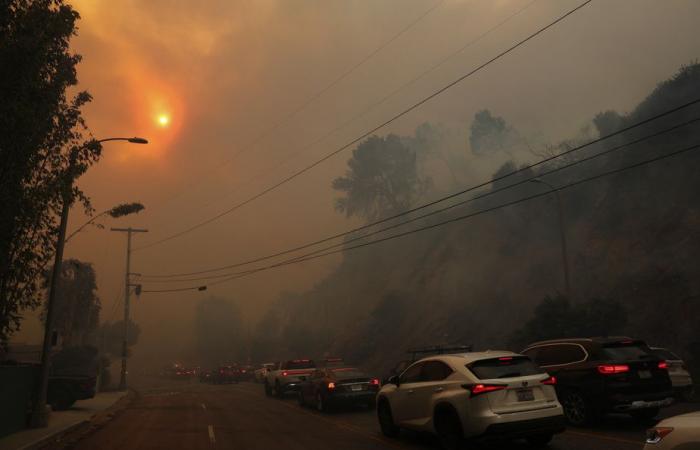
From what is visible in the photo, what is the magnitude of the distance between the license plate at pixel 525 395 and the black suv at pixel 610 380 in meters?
2.67

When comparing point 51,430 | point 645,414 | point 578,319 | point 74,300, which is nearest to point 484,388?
point 645,414

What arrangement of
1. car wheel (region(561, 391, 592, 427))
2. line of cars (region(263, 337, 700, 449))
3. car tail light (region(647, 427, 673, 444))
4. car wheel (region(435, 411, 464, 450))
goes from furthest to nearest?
car wheel (region(561, 391, 592, 427)) → car wheel (region(435, 411, 464, 450)) → line of cars (region(263, 337, 700, 449)) → car tail light (region(647, 427, 673, 444))

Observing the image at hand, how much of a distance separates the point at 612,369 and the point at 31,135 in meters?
12.8

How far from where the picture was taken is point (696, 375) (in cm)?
2083

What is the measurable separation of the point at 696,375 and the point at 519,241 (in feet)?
107

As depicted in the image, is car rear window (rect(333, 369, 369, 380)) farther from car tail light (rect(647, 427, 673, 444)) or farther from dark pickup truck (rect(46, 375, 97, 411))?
car tail light (rect(647, 427, 673, 444))

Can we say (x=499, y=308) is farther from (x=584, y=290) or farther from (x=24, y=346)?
(x=24, y=346)

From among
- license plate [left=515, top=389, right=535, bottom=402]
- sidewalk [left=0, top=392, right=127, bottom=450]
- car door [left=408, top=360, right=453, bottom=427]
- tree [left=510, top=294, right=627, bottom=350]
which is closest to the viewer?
license plate [left=515, top=389, right=535, bottom=402]

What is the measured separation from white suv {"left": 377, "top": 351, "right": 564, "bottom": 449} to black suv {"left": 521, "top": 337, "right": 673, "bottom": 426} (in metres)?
2.01

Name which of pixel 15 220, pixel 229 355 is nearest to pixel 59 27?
pixel 15 220

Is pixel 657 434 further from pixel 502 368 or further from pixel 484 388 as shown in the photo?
pixel 502 368

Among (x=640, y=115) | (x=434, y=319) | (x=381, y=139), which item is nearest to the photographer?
(x=640, y=115)

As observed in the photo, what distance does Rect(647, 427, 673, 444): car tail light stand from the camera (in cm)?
536

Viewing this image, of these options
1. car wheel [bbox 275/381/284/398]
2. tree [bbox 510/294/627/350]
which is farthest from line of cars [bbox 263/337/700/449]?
car wheel [bbox 275/381/284/398]
